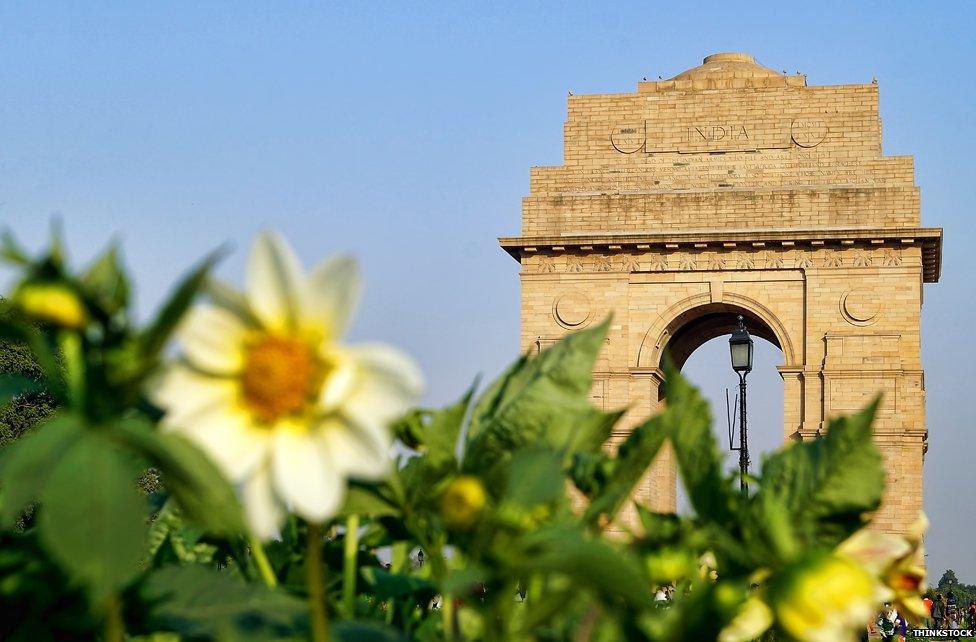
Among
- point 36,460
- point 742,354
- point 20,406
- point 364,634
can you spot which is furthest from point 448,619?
point 20,406

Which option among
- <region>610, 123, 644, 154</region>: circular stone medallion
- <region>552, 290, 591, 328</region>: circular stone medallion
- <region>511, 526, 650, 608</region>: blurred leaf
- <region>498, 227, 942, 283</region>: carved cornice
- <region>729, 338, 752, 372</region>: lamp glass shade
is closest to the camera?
<region>511, 526, 650, 608</region>: blurred leaf

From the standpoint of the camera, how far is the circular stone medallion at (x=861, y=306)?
105 ft

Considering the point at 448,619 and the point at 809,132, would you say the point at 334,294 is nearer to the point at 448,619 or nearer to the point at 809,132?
the point at 448,619

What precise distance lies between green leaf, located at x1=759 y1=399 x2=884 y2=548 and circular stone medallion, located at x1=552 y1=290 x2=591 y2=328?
31233mm

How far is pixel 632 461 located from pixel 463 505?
18cm

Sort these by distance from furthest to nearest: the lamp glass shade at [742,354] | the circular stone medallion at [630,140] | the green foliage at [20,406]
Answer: the green foliage at [20,406] → the circular stone medallion at [630,140] → the lamp glass shade at [742,354]

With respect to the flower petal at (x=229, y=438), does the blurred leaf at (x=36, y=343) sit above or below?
above

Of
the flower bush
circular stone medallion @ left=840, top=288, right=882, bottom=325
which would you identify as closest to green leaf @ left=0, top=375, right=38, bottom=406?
the flower bush

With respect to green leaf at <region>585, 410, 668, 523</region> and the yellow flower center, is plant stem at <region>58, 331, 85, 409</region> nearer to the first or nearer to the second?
the yellow flower center

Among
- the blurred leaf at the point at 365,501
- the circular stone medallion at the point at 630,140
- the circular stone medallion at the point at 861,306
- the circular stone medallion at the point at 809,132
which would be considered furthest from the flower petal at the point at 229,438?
the circular stone medallion at the point at 809,132

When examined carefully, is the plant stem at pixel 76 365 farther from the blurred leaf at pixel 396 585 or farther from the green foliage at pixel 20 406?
the green foliage at pixel 20 406

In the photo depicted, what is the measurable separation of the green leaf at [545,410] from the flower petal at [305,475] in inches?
11.3

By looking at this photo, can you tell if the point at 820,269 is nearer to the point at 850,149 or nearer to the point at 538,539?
the point at 850,149

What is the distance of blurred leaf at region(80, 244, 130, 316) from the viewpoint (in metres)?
0.77
